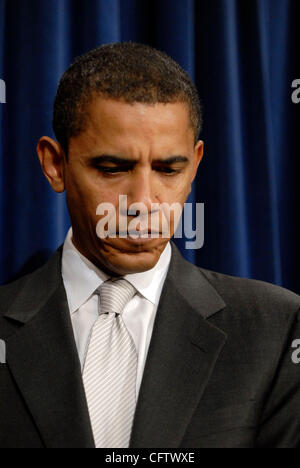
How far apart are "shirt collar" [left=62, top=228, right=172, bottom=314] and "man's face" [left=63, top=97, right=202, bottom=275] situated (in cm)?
5

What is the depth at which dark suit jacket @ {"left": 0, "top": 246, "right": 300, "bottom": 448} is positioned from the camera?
1.01 metres

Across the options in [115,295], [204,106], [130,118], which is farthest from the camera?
[204,106]

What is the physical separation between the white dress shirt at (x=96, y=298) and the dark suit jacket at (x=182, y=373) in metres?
0.02

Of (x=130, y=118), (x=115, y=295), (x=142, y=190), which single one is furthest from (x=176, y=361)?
(x=130, y=118)

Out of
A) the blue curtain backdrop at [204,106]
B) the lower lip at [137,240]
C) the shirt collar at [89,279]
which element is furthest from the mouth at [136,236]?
the blue curtain backdrop at [204,106]

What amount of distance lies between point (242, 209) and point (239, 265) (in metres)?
0.14

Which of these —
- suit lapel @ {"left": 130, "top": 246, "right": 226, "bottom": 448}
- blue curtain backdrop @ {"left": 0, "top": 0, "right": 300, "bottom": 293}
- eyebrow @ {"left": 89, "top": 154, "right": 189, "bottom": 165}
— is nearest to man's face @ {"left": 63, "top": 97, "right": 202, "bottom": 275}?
eyebrow @ {"left": 89, "top": 154, "right": 189, "bottom": 165}

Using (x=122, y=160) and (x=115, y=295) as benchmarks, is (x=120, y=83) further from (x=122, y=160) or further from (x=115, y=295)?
(x=115, y=295)

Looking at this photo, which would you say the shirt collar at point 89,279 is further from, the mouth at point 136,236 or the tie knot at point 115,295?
the mouth at point 136,236

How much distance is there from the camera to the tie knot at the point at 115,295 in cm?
113

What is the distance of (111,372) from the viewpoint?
1.08 m

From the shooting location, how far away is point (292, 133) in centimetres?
156

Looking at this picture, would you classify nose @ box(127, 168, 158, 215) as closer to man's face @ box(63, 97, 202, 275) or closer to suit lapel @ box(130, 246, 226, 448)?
man's face @ box(63, 97, 202, 275)

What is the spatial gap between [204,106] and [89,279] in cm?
59
